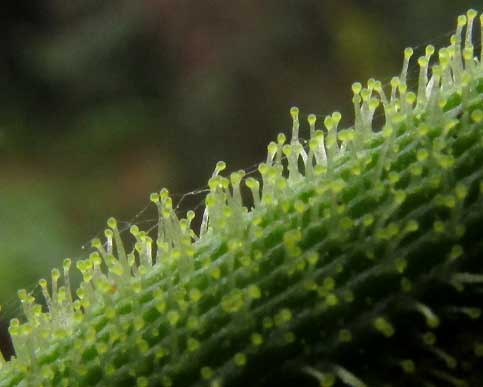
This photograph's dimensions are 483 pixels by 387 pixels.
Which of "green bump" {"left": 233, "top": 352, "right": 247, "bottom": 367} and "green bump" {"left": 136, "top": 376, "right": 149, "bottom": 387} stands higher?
"green bump" {"left": 136, "top": 376, "right": 149, "bottom": 387}

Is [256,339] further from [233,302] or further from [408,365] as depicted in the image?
[408,365]

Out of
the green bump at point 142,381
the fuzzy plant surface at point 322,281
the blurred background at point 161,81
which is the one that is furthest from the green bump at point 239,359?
the blurred background at point 161,81

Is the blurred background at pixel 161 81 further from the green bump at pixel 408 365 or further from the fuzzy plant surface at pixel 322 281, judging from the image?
the green bump at pixel 408 365

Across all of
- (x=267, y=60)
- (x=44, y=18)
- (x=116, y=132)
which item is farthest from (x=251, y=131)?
(x=44, y=18)

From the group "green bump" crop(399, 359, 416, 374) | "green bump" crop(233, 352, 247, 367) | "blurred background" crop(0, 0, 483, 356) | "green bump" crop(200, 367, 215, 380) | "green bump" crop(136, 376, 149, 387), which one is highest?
"blurred background" crop(0, 0, 483, 356)

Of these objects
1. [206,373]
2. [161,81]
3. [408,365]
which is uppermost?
[161,81]

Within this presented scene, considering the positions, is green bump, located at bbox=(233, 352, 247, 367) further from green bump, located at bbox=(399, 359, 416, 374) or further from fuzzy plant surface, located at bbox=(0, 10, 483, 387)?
green bump, located at bbox=(399, 359, 416, 374)

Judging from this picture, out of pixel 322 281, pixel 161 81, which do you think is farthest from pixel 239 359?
pixel 161 81

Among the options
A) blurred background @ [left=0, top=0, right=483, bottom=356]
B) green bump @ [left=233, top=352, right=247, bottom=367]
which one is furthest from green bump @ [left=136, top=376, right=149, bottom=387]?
blurred background @ [left=0, top=0, right=483, bottom=356]
